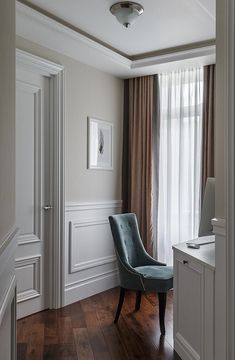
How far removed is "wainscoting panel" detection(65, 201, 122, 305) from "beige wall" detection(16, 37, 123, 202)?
0.47 feet

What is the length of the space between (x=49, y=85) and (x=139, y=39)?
100 centimetres

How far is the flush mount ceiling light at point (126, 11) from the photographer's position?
2904 mm

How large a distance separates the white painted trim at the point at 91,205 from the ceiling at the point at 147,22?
168cm

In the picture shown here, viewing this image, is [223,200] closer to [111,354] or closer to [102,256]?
[111,354]

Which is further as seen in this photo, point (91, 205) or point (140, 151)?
point (140, 151)

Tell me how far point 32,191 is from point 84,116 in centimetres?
107

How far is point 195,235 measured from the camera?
4.18 metres

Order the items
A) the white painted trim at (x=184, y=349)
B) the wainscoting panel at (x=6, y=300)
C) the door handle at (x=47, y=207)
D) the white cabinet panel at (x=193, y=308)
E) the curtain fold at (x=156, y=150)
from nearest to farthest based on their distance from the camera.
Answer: the wainscoting panel at (x=6, y=300) < the white cabinet panel at (x=193, y=308) < the white painted trim at (x=184, y=349) < the door handle at (x=47, y=207) < the curtain fold at (x=156, y=150)

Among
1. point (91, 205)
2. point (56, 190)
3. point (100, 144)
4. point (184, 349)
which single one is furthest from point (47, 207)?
point (184, 349)

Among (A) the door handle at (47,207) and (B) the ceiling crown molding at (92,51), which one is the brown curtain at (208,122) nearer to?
(B) the ceiling crown molding at (92,51)

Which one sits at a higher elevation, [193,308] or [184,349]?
[193,308]

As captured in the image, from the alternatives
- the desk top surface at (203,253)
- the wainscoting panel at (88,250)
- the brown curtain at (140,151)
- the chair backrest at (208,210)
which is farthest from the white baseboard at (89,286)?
the chair backrest at (208,210)

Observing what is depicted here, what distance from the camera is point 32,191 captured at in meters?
3.49

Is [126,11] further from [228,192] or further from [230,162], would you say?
[228,192]
